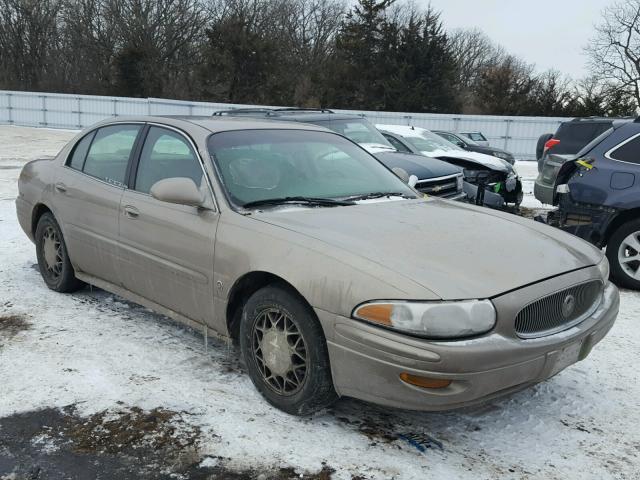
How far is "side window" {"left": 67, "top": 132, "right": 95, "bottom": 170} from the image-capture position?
4.83m

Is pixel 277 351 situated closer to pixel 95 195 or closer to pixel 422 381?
pixel 422 381

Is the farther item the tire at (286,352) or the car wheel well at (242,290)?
the car wheel well at (242,290)

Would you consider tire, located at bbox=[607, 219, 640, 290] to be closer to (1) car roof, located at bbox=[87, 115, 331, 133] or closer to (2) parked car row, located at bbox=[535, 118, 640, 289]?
(2) parked car row, located at bbox=[535, 118, 640, 289]

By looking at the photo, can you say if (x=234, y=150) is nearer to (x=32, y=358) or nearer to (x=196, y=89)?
(x=32, y=358)

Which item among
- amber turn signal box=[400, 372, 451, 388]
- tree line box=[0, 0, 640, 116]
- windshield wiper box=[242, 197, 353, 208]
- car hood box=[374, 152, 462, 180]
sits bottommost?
amber turn signal box=[400, 372, 451, 388]

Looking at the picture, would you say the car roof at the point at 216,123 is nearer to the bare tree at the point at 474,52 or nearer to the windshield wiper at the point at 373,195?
the windshield wiper at the point at 373,195

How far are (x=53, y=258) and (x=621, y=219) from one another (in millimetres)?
5231

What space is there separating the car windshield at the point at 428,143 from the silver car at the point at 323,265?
6.59 meters

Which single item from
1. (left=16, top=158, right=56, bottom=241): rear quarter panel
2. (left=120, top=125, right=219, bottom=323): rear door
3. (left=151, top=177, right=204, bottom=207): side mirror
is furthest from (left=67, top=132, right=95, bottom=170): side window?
(left=151, top=177, right=204, bottom=207): side mirror

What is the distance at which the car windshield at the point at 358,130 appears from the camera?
9242 millimetres

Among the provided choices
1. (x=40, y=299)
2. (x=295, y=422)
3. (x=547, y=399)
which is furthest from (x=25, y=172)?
(x=547, y=399)

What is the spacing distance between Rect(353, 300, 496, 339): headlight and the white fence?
70.5 feet

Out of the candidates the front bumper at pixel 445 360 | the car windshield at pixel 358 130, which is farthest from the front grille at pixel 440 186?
the front bumper at pixel 445 360

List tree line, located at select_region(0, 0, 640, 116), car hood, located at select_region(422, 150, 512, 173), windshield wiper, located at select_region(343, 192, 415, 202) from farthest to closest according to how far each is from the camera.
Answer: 1. tree line, located at select_region(0, 0, 640, 116)
2. car hood, located at select_region(422, 150, 512, 173)
3. windshield wiper, located at select_region(343, 192, 415, 202)
